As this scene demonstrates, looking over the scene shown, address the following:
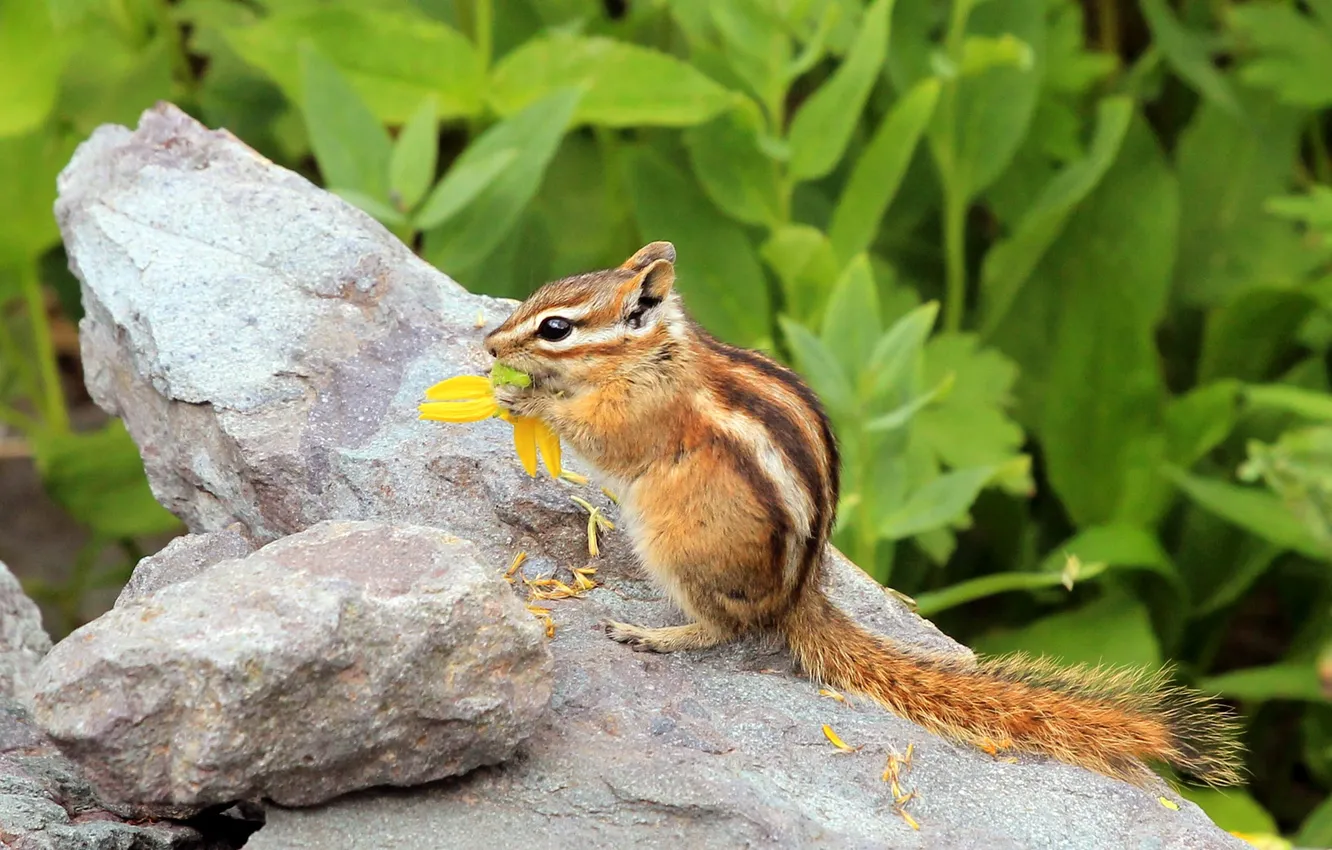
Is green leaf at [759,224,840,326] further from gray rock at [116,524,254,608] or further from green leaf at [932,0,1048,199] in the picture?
gray rock at [116,524,254,608]

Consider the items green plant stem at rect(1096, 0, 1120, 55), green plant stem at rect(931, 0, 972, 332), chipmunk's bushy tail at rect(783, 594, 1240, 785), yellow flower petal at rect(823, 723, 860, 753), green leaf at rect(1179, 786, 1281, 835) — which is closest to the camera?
yellow flower petal at rect(823, 723, 860, 753)

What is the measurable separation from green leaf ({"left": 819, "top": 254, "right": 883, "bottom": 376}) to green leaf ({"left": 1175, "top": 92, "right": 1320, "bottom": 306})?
180 centimetres

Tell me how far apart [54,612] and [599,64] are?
226 centimetres

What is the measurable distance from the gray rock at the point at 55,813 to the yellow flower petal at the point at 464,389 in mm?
833

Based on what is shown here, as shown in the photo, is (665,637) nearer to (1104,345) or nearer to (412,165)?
(412,165)

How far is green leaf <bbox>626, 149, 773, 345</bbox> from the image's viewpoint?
12.9ft

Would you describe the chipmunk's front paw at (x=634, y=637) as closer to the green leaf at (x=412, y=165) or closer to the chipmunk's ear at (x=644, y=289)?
the chipmunk's ear at (x=644, y=289)

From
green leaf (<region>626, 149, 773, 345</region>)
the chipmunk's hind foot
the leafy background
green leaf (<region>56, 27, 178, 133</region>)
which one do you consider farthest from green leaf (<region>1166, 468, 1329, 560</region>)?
green leaf (<region>56, 27, 178, 133</region>)

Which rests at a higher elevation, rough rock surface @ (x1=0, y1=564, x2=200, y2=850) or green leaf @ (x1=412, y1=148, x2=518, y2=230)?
green leaf @ (x1=412, y1=148, x2=518, y2=230)

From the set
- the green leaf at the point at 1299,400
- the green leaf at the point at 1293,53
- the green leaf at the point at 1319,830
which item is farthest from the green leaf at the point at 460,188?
the green leaf at the point at 1319,830

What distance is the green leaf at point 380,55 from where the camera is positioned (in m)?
3.77

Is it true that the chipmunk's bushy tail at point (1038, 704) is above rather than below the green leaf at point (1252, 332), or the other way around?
above

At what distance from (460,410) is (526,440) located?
0.14m

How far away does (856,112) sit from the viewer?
3.62 m
